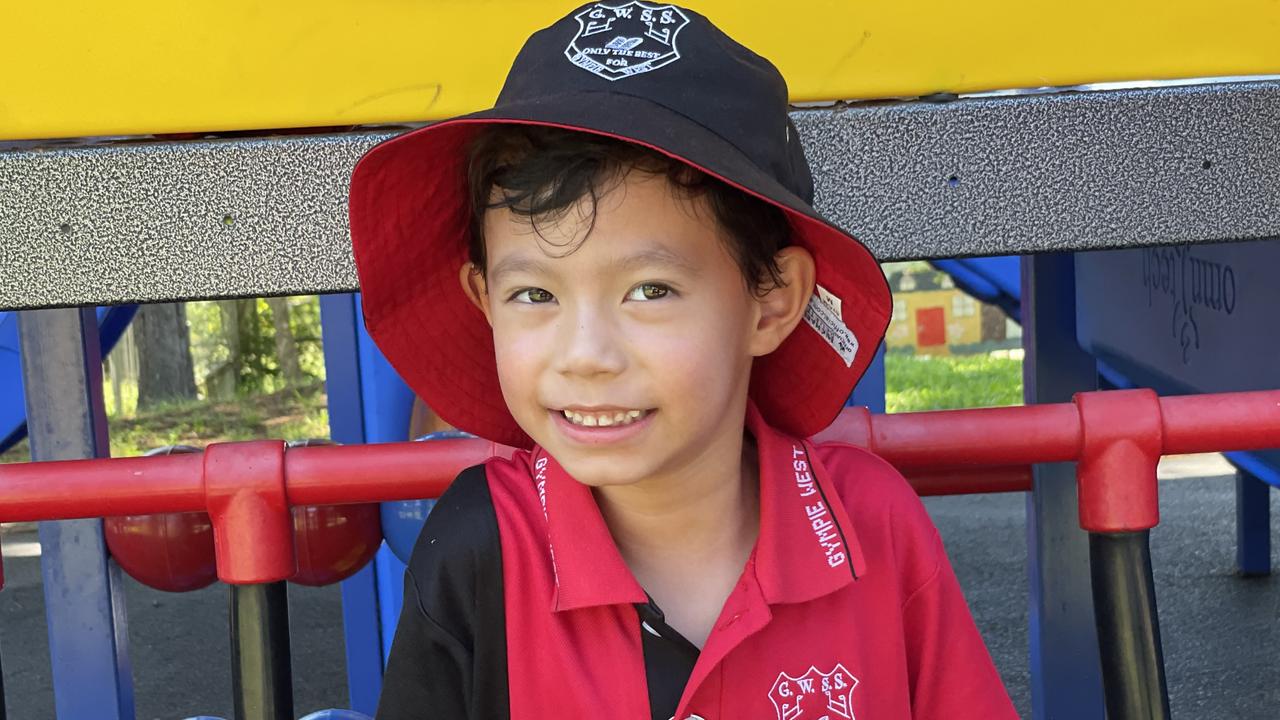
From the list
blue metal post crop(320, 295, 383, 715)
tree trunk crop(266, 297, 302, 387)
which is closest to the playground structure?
blue metal post crop(320, 295, 383, 715)

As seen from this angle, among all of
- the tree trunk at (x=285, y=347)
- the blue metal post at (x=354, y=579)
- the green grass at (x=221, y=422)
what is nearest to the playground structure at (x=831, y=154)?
the blue metal post at (x=354, y=579)

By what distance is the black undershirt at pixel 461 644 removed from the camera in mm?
1156

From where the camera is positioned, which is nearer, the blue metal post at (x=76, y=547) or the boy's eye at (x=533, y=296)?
the boy's eye at (x=533, y=296)

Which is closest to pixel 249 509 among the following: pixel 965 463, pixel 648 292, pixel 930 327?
pixel 648 292

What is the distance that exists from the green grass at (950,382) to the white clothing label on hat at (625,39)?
20.4ft

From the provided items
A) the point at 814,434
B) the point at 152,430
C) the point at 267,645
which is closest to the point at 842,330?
the point at 814,434

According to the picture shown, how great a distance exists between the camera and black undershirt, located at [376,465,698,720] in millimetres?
1156

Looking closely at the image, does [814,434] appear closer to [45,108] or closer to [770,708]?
[770,708]

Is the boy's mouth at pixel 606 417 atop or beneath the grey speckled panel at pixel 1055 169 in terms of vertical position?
beneath

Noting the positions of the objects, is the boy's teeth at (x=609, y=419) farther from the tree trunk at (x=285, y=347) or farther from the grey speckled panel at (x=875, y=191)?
the tree trunk at (x=285, y=347)

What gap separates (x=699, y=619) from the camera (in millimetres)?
1223

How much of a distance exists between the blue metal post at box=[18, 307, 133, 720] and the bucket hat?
108 cm

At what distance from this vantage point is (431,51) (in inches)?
44.9

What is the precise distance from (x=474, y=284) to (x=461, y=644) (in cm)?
33
